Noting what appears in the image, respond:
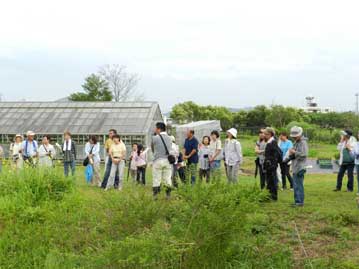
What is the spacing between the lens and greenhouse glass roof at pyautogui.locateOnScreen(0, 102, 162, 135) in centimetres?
2709

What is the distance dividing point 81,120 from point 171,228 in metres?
24.1

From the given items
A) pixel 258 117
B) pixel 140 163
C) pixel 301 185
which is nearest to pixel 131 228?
pixel 301 185

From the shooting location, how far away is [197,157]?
1216 cm

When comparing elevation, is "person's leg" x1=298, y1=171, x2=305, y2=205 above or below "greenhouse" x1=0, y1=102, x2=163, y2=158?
below

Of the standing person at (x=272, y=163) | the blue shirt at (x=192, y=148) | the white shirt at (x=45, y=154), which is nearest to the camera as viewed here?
the standing person at (x=272, y=163)

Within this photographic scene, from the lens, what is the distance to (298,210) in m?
8.68

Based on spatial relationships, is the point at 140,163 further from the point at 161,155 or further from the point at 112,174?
the point at 161,155

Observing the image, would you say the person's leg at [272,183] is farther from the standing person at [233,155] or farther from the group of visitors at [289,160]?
the standing person at [233,155]

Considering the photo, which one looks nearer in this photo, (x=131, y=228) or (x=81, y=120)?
(x=131, y=228)

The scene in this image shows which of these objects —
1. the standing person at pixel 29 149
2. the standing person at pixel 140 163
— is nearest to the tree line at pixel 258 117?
the standing person at pixel 140 163

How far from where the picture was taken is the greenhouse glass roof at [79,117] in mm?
27094

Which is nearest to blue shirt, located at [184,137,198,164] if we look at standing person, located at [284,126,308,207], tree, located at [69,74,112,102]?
standing person, located at [284,126,308,207]

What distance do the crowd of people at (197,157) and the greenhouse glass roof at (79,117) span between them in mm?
12679

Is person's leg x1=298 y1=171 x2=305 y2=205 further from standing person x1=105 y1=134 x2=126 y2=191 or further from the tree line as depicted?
the tree line
